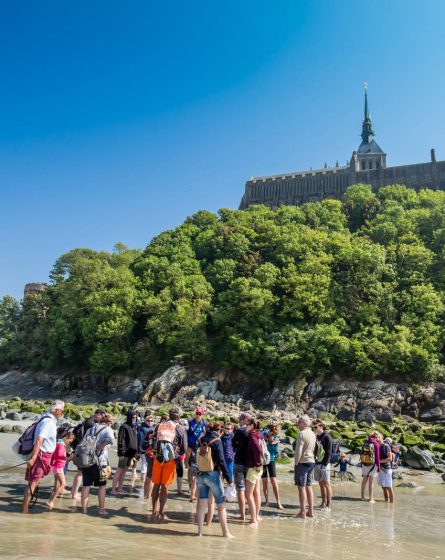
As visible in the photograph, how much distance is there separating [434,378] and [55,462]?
1573 inches

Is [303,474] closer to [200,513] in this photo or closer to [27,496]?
[200,513]

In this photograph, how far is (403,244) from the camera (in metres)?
56.5

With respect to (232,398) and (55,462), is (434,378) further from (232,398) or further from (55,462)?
(55,462)

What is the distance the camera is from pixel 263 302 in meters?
49.9

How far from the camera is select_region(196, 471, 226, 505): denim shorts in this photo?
26.9 ft

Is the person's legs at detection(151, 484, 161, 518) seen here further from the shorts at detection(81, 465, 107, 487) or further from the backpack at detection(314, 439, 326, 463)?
the backpack at detection(314, 439, 326, 463)

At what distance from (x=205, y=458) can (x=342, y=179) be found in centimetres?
9052

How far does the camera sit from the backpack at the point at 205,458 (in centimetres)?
829

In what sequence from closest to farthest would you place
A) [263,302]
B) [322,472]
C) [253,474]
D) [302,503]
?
[253,474] → [302,503] → [322,472] → [263,302]

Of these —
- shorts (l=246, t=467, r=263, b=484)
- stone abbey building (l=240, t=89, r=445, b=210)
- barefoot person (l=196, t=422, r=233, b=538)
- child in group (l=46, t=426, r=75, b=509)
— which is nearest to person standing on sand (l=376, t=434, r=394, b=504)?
shorts (l=246, t=467, r=263, b=484)

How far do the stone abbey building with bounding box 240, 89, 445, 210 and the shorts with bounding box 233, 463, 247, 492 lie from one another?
8619 centimetres

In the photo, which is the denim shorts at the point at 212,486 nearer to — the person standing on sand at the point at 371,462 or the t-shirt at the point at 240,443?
the t-shirt at the point at 240,443

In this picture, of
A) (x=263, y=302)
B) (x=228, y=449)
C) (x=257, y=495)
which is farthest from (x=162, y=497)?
(x=263, y=302)

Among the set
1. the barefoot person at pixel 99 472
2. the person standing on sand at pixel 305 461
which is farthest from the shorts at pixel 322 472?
the barefoot person at pixel 99 472
